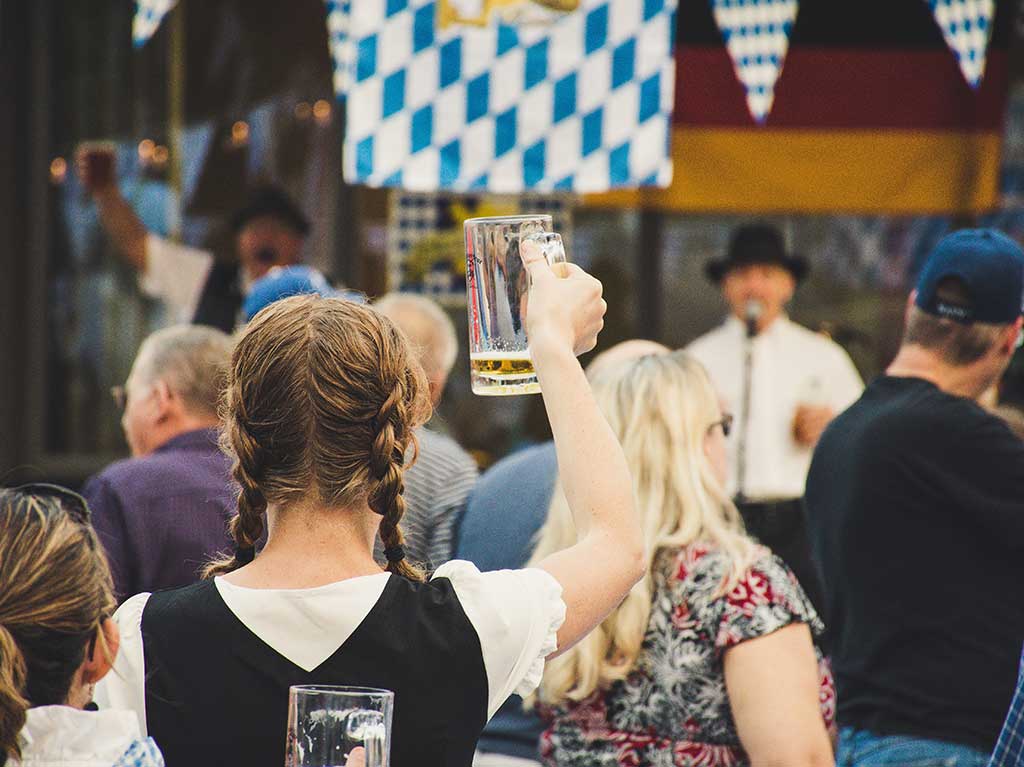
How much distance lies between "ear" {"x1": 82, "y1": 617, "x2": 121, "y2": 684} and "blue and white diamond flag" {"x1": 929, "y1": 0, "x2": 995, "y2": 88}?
4.49 meters

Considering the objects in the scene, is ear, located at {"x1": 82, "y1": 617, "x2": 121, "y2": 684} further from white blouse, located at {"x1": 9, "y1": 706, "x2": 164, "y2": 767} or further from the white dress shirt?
the white dress shirt

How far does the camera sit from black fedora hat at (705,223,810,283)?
21.9ft

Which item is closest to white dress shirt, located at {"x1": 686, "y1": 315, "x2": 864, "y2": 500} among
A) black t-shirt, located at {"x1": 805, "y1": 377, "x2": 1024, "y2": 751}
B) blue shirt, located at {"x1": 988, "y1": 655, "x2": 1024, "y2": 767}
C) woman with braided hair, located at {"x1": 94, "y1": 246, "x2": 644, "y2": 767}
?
black t-shirt, located at {"x1": 805, "y1": 377, "x2": 1024, "y2": 751}

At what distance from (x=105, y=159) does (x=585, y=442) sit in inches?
200

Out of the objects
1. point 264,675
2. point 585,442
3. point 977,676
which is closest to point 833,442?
point 977,676

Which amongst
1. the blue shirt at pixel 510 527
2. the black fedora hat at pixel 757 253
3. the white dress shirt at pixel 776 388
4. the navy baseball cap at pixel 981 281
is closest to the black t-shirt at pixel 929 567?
the navy baseball cap at pixel 981 281

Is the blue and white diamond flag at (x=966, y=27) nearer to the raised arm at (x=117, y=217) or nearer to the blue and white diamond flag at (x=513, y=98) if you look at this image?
the blue and white diamond flag at (x=513, y=98)

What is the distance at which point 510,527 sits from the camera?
376 centimetres

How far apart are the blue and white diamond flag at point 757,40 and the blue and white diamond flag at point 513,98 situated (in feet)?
1.94

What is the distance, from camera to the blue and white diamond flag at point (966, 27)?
5508 millimetres

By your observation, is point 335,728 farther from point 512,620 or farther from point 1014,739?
point 1014,739

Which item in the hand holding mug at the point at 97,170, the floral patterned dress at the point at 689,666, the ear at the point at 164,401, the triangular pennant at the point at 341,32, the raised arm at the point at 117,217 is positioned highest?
the triangular pennant at the point at 341,32

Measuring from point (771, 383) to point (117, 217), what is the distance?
299 centimetres

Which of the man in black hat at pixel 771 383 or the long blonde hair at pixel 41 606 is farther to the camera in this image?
the man in black hat at pixel 771 383
